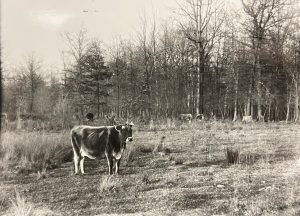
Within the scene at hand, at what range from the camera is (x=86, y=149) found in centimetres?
851

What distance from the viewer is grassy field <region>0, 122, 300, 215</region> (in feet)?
18.4

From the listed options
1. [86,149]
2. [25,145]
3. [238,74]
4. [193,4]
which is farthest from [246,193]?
[238,74]

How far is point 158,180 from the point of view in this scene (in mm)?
7484

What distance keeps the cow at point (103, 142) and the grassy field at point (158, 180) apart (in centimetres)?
39

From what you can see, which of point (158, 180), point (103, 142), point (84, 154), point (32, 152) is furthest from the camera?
point (32, 152)

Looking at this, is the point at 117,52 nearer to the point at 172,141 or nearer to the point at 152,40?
the point at 152,40

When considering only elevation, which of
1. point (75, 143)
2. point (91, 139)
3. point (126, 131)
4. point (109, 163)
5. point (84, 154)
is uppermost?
point (126, 131)

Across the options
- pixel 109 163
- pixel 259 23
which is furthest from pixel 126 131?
pixel 259 23

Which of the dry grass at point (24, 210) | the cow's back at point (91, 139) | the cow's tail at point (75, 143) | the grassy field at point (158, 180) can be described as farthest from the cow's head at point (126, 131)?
the dry grass at point (24, 210)

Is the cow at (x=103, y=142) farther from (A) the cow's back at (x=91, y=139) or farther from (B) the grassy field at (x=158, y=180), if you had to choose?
(B) the grassy field at (x=158, y=180)

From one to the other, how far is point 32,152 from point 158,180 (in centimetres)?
414

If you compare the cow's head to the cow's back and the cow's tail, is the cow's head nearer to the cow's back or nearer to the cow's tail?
the cow's back

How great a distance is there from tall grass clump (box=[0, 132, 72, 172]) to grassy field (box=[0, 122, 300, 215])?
0.08ft

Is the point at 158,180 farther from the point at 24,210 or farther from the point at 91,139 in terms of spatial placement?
the point at 24,210
